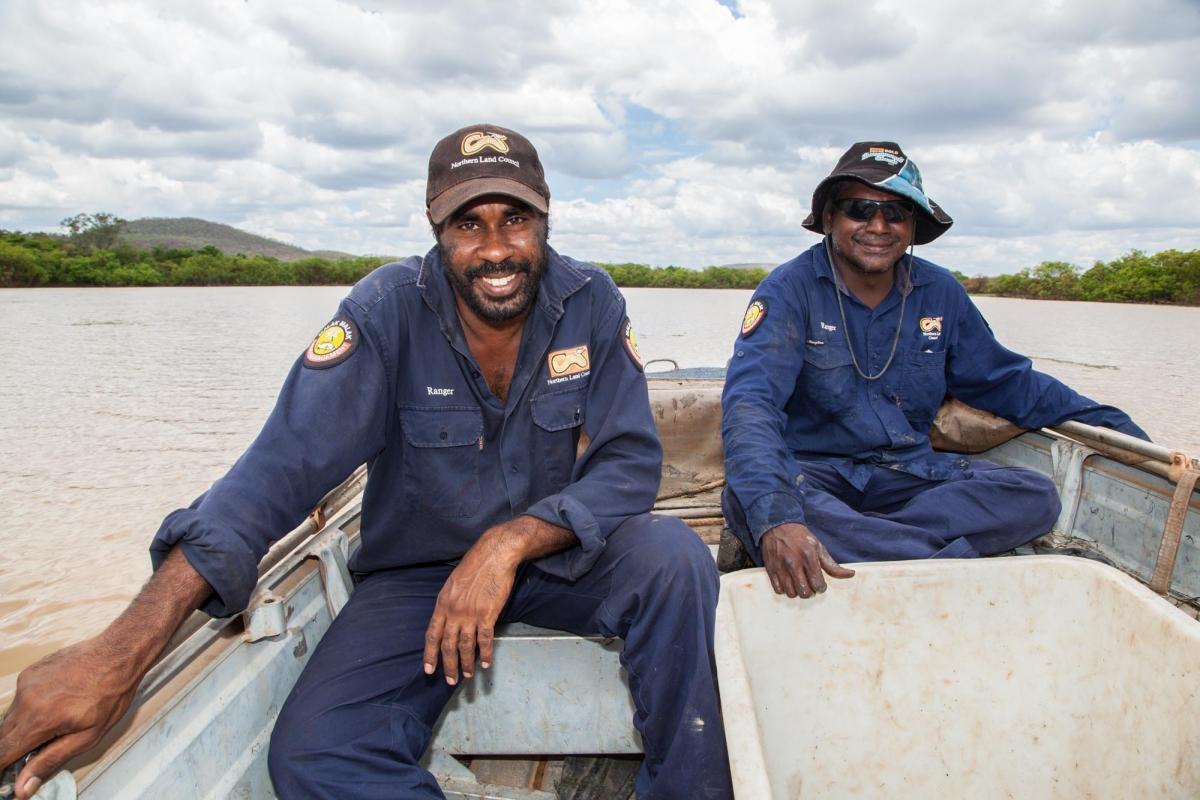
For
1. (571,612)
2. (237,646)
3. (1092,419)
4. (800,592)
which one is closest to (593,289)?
(571,612)

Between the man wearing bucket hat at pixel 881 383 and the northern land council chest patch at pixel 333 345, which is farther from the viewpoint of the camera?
the man wearing bucket hat at pixel 881 383

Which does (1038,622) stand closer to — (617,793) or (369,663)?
(617,793)

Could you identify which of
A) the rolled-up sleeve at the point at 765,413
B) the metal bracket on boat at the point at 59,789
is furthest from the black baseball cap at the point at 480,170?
the metal bracket on boat at the point at 59,789

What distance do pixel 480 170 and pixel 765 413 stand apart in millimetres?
1028

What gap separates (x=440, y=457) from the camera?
5.83 ft

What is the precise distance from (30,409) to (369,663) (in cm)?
1085

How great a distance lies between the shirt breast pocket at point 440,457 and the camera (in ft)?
5.82

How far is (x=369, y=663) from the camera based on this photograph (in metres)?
1.50

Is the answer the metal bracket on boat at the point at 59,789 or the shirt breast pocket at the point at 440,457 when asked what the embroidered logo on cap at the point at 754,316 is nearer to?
the shirt breast pocket at the point at 440,457

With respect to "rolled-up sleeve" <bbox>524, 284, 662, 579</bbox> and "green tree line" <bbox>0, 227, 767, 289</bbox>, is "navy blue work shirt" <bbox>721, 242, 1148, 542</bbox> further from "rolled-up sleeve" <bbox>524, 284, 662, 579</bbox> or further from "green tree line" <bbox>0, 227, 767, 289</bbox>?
"green tree line" <bbox>0, 227, 767, 289</bbox>

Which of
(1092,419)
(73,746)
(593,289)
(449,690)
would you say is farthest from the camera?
(1092,419)

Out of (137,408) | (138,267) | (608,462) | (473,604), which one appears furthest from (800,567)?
(138,267)

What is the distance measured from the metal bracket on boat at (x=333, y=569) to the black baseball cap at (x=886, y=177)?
6.06 ft

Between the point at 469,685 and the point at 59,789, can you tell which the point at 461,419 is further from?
the point at 59,789
